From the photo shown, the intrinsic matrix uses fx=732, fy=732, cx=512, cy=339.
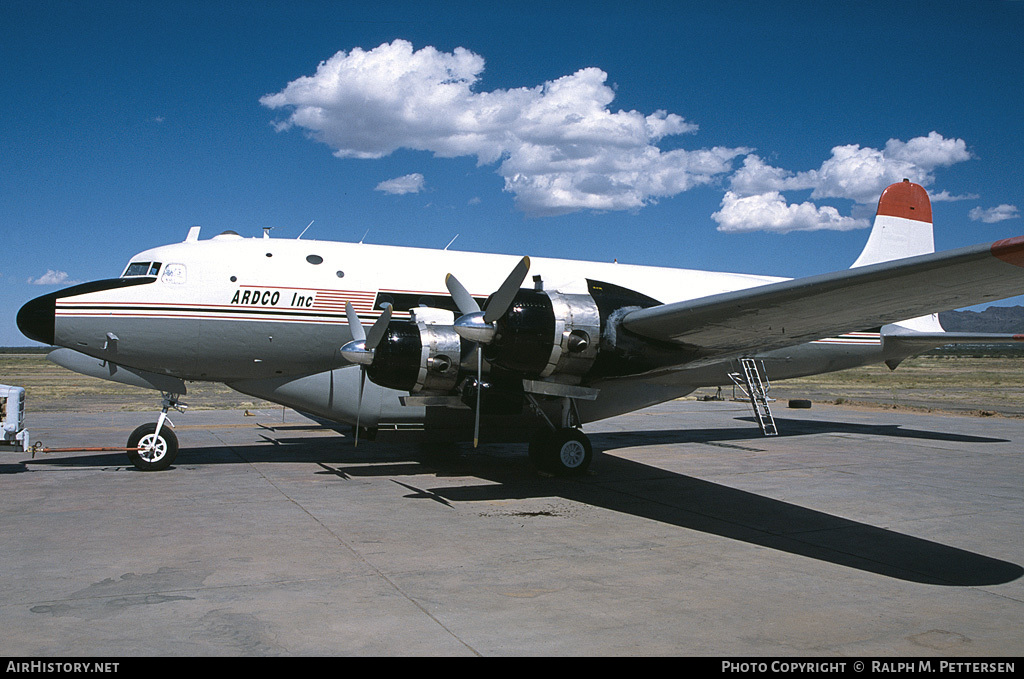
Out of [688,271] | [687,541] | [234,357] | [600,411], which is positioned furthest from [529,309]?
[688,271]

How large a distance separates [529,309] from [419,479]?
346cm

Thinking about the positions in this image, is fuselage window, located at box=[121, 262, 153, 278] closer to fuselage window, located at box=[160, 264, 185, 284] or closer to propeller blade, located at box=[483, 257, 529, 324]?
fuselage window, located at box=[160, 264, 185, 284]

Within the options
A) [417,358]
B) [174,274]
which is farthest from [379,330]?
[174,274]

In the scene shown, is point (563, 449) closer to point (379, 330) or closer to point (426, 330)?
point (426, 330)

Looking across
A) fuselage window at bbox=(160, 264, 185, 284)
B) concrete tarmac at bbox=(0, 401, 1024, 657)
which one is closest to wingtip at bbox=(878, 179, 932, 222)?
concrete tarmac at bbox=(0, 401, 1024, 657)

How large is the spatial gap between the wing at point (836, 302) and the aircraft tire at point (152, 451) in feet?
23.9

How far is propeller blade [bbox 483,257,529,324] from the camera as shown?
885 centimetres

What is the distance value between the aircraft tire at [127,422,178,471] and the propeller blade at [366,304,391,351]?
148 inches

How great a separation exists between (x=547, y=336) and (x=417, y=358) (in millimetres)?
2230

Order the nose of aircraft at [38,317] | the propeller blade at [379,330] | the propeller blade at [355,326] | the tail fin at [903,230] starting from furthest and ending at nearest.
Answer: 1. the tail fin at [903,230]
2. the propeller blade at [355,326]
3. the nose of aircraft at [38,317]
4. the propeller blade at [379,330]

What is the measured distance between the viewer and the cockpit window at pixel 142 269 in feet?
37.5

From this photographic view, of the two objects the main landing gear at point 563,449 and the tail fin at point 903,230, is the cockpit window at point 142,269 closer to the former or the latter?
the main landing gear at point 563,449

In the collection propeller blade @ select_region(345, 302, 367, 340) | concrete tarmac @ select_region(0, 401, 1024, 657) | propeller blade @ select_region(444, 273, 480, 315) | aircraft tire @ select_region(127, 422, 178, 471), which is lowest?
concrete tarmac @ select_region(0, 401, 1024, 657)

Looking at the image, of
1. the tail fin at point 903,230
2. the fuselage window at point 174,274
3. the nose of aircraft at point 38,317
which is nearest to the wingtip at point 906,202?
the tail fin at point 903,230
